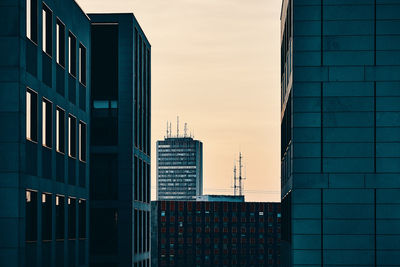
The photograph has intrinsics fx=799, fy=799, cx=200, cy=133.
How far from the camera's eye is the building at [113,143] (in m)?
73.8

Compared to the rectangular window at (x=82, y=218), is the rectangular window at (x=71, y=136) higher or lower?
higher

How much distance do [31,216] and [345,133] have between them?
1697 cm

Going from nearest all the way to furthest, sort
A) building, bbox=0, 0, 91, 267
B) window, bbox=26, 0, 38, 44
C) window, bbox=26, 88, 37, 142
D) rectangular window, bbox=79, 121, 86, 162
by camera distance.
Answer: building, bbox=0, 0, 91, 267 < window, bbox=26, 88, 37, 142 < window, bbox=26, 0, 38, 44 < rectangular window, bbox=79, 121, 86, 162

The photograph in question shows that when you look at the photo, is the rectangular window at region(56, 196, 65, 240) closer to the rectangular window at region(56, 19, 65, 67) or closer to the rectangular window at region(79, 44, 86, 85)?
the rectangular window at region(56, 19, 65, 67)

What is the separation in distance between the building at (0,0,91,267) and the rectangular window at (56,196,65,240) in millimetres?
52

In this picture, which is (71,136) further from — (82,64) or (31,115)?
(31,115)

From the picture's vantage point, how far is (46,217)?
1523 inches

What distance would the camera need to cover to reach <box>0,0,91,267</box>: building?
108 ft

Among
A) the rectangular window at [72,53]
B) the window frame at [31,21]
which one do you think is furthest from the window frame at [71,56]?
the window frame at [31,21]

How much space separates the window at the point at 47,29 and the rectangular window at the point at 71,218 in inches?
369

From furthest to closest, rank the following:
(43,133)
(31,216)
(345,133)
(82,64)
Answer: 1. (82,64)
2. (345,133)
3. (43,133)
4. (31,216)

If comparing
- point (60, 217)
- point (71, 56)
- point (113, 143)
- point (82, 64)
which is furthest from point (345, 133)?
point (113, 143)

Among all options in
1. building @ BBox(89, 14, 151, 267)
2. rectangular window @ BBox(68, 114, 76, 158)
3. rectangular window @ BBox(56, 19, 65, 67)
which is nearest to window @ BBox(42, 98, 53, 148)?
rectangular window @ BBox(56, 19, 65, 67)

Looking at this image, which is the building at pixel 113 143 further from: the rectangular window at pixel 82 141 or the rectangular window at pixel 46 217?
the rectangular window at pixel 46 217
